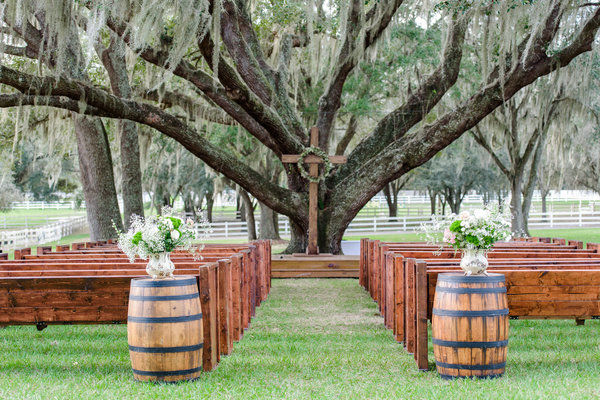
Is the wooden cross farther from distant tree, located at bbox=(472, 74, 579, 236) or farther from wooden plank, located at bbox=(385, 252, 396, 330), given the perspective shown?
distant tree, located at bbox=(472, 74, 579, 236)

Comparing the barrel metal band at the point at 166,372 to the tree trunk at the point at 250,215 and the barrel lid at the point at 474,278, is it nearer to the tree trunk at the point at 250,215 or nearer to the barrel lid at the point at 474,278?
the barrel lid at the point at 474,278

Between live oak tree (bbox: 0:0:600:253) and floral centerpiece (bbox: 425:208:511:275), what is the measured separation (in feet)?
20.2

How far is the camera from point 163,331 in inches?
192

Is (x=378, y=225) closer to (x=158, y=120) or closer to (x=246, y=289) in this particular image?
(x=158, y=120)

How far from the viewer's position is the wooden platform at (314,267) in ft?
39.8

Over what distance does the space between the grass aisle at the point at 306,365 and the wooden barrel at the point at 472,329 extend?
13 cm

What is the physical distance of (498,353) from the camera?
4996 millimetres

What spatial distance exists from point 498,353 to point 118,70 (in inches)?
427

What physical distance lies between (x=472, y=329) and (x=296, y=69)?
11.8m

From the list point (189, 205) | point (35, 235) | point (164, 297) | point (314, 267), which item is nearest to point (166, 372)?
point (164, 297)

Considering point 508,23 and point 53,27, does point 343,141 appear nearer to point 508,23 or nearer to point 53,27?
point 508,23

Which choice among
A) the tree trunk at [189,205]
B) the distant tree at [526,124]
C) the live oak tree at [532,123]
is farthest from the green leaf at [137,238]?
the tree trunk at [189,205]

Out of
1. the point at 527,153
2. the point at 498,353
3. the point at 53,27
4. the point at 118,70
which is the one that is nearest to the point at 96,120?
the point at 118,70

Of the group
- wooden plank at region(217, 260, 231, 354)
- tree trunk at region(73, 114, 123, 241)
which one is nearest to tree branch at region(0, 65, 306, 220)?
tree trunk at region(73, 114, 123, 241)
